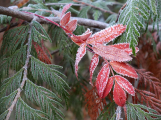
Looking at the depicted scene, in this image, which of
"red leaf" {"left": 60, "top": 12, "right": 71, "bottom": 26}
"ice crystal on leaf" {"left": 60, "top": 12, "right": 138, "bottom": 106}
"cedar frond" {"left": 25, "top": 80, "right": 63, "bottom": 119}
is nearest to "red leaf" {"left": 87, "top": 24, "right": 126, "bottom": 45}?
"ice crystal on leaf" {"left": 60, "top": 12, "right": 138, "bottom": 106}

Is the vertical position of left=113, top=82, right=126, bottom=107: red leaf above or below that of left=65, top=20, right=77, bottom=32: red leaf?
below

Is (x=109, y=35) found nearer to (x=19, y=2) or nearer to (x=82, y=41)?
(x=82, y=41)

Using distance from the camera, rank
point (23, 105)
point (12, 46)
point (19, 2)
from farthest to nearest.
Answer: point (19, 2) < point (12, 46) < point (23, 105)

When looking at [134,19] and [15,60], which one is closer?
[134,19]

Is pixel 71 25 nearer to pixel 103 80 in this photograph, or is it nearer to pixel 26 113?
pixel 103 80

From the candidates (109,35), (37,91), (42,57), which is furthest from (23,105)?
(109,35)

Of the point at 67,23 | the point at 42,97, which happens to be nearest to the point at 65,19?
the point at 67,23

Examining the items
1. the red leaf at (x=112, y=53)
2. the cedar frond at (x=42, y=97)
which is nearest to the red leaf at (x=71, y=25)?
the red leaf at (x=112, y=53)

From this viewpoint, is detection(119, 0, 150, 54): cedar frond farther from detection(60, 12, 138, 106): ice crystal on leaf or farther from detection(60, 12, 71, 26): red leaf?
detection(60, 12, 71, 26): red leaf
